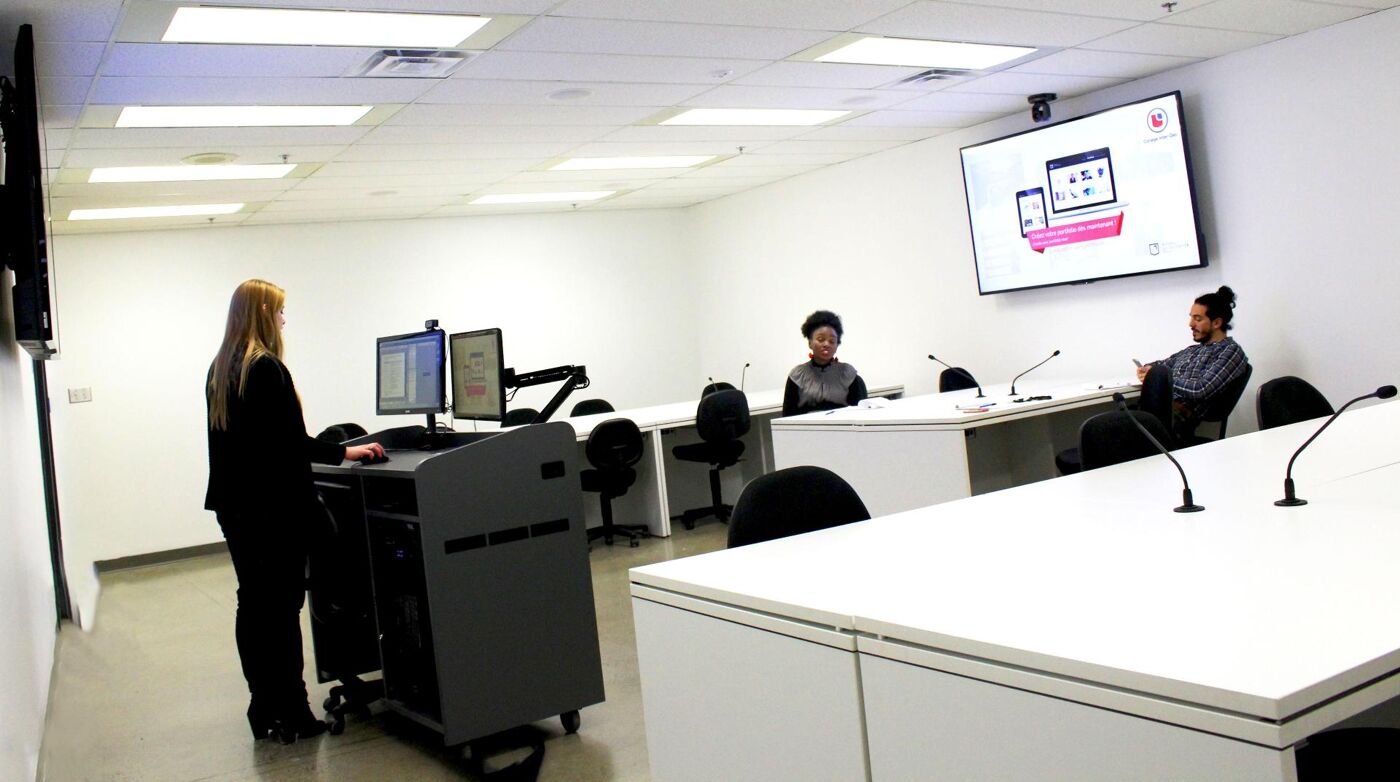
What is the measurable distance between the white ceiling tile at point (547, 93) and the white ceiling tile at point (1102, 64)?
73.8 inches

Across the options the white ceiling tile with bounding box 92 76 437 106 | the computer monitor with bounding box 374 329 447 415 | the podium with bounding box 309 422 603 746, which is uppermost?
the white ceiling tile with bounding box 92 76 437 106

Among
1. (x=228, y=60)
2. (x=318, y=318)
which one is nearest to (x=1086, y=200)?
(x=228, y=60)

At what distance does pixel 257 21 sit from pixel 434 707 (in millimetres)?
2495

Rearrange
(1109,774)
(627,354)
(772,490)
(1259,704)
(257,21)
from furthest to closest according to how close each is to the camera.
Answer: (627,354) → (257,21) → (772,490) → (1109,774) → (1259,704)

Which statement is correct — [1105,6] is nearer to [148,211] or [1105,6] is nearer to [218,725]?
[218,725]

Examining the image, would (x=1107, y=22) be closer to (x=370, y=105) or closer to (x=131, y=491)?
(x=370, y=105)

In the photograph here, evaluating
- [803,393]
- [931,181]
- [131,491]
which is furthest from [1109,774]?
[131,491]

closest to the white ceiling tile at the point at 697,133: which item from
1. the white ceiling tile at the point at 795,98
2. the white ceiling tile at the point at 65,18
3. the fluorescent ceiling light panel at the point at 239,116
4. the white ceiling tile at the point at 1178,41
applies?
the white ceiling tile at the point at 795,98

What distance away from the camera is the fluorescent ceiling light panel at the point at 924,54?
5.21 m

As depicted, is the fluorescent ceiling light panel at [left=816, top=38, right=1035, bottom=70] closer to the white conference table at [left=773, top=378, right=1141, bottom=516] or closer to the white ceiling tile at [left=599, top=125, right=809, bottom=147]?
the white ceiling tile at [left=599, top=125, right=809, bottom=147]

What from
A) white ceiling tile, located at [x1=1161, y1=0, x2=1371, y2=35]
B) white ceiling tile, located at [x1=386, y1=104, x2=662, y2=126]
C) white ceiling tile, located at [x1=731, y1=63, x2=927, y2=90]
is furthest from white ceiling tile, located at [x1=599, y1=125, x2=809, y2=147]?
white ceiling tile, located at [x1=1161, y1=0, x2=1371, y2=35]

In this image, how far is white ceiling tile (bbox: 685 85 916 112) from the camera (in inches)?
231

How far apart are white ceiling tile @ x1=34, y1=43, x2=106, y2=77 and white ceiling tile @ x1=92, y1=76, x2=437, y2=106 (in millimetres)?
167

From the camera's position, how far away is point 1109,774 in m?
1.38
